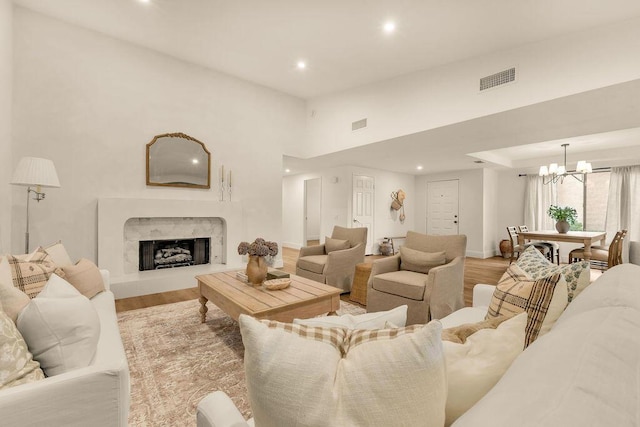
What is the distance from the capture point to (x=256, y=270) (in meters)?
2.53

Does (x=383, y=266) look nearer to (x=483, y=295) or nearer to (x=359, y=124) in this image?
(x=483, y=295)

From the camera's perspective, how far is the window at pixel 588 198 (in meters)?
6.13

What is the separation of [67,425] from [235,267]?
12.4 feet

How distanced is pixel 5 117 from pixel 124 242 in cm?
177

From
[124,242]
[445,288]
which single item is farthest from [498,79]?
[124,242]

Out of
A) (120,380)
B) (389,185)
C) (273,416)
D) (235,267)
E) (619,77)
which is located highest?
(619,77)

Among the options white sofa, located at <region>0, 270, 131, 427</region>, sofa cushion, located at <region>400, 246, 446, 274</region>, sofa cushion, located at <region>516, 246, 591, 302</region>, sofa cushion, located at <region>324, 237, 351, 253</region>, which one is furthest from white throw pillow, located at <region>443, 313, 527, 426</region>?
sofa cushion, located at <region>324, 237, 351, 253</region>

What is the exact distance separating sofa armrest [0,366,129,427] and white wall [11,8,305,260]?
3431 millimetres

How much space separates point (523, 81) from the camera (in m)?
3.11

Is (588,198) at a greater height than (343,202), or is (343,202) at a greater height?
(588,198)

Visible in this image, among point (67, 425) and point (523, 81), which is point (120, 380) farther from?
point (523, 81)

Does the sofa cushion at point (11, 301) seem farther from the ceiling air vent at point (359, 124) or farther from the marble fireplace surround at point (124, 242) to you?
the ceiling air vent at point (359, 124)

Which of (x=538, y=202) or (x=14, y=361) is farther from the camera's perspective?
(x=538, y=202)

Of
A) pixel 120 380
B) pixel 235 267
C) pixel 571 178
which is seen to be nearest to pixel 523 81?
pixel 120 380
